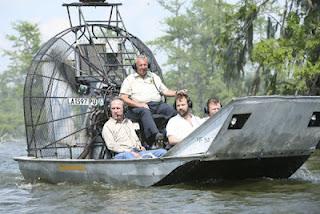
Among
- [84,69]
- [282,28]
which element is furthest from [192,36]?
[84,69]

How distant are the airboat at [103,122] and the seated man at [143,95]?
2.16 feet

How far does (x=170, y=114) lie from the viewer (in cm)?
1170

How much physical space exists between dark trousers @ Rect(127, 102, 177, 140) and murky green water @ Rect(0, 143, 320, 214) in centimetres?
116

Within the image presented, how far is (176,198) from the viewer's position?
9.27 metres

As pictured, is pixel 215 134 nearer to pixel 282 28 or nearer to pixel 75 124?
pixel 75 124

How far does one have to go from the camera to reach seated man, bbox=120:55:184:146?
11.4 m

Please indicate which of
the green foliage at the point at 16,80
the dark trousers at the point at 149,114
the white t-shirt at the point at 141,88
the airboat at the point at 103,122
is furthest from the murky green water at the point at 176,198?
the green foliage at the point at 16,80

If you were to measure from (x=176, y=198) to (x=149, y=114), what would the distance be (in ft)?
7.49

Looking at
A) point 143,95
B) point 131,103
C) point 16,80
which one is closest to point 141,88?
point 143,95

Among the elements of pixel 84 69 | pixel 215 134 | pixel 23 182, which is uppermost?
pixel 84 69

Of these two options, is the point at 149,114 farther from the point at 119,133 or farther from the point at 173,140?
the point at 173,140

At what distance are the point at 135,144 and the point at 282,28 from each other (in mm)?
14303

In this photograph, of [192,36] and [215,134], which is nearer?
[215,134]

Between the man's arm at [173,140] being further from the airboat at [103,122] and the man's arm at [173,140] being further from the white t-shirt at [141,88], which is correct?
the white t-shirt at [141,88]
